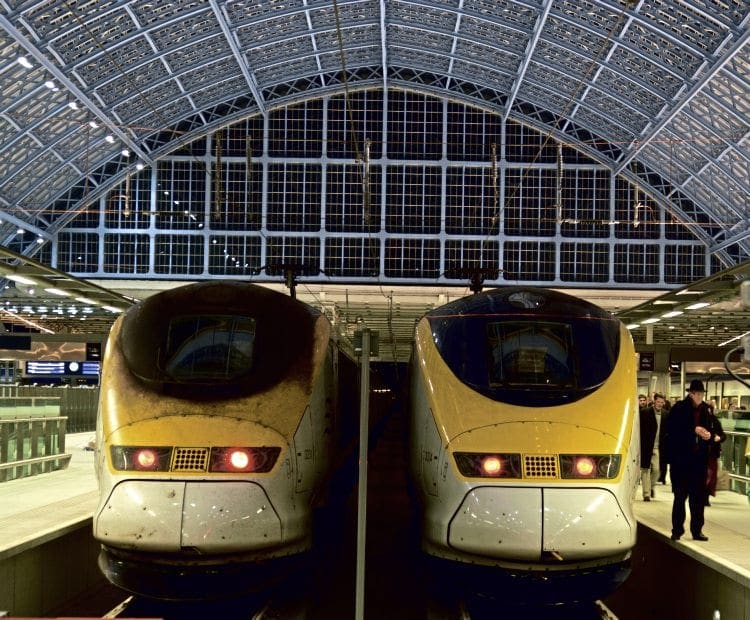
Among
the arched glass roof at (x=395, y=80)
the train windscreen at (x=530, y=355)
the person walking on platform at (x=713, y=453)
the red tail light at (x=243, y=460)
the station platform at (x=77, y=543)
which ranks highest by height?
the arched glass roof at (x=395, y=80)

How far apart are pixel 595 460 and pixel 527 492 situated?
740mm

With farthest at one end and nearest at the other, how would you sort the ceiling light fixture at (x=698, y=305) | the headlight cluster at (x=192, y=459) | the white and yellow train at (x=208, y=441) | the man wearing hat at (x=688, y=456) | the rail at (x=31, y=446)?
the rail at (x=31, y=446) < the ceiling light fixture at (x=698, y=305) < the man wearing hat at (x=688, y=456) < the headlight cluster at (x=192, y=459) < the white and yellow train at (x=208, y=441)

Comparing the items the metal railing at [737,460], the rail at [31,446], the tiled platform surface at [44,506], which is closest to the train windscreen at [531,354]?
the tiled platform surface at [44,506]

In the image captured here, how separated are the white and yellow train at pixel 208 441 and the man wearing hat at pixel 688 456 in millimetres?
4261

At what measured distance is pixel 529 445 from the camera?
27.7 feet

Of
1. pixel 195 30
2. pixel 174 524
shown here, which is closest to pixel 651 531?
pixel 174 524

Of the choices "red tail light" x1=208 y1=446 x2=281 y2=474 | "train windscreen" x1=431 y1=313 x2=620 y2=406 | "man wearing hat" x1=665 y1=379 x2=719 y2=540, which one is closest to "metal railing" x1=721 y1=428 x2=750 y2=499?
"man wearing hat" x1=665 y1=379 x2=719 y2=540

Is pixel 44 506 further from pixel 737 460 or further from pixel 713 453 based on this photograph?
pixel 737 460

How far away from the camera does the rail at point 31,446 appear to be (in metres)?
17.0

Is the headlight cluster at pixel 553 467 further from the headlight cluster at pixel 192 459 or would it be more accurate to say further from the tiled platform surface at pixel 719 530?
the headlight cluster at pixel 192 459

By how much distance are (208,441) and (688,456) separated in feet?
18.9

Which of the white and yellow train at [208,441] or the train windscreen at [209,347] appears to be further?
the train windscreen at [209,347]

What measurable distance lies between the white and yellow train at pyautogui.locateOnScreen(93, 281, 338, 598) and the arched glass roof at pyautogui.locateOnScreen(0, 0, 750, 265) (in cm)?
2877

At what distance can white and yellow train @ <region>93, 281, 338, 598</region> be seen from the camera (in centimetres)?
813
